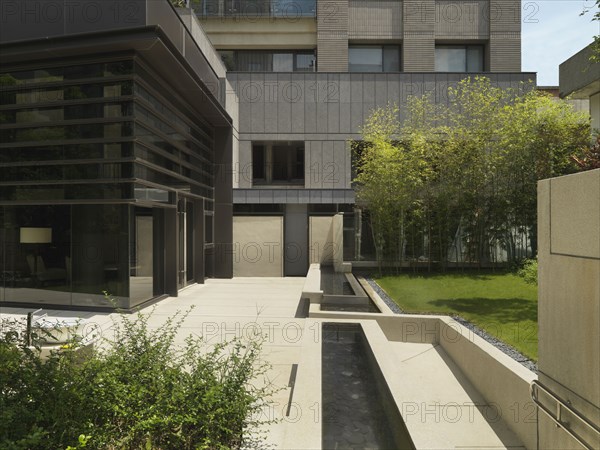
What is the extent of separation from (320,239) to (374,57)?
10.0 m

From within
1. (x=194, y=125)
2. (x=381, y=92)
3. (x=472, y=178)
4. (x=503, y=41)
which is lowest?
(x=472, y=178)

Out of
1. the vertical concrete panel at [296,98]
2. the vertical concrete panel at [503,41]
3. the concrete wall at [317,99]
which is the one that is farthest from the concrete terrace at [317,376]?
the vertical concrete panel at [503,41]

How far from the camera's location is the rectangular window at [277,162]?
59.9 ft

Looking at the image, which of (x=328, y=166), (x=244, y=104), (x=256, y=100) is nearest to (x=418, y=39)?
(x=328, y=166)

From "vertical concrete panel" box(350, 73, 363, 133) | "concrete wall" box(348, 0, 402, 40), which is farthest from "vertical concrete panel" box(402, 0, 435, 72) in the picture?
"vertical concrete panel" box(350, 73, 363, 133)

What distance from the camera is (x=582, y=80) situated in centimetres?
1410

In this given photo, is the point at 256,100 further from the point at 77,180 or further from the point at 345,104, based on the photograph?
the point at 77,180

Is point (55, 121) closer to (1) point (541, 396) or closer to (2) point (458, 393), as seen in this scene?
(2) point (458, 393)

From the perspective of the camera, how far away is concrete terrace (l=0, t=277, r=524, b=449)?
392cm

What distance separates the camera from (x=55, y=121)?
9523 millimetres

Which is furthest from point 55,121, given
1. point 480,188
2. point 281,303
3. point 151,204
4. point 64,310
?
point 480,188

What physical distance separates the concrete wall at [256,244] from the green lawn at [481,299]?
4.90m

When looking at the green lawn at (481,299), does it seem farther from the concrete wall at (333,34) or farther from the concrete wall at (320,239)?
the concrete wall at (333,34)

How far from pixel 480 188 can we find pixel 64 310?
12718 millimetres
